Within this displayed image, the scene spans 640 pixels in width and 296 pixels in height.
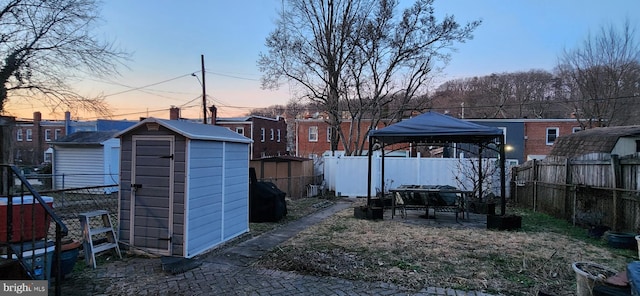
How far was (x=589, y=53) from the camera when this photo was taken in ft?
79.6

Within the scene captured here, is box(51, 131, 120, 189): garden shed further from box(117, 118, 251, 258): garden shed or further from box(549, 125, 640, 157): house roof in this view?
box(549, 125, 640, 157): house roof

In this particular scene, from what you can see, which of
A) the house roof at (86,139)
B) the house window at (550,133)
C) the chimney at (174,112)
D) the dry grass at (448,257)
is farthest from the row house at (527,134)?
the dry grass at (448,257)

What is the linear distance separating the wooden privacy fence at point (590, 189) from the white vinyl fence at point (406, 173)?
2.22 meters

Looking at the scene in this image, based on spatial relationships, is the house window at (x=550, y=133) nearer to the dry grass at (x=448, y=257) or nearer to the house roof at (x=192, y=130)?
the dry grass at (x=448, y=257)

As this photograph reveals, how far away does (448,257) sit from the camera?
18.1ft

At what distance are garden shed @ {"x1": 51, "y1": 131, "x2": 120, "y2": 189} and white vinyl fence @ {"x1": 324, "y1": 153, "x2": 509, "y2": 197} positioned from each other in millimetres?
10635

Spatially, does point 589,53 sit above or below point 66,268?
above

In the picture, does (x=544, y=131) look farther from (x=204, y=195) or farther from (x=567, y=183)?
(x=204, y=195)

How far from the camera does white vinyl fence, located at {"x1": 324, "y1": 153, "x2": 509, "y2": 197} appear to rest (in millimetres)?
13297

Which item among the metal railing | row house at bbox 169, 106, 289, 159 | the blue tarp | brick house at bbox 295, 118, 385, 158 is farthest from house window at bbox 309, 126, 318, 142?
the metal railing

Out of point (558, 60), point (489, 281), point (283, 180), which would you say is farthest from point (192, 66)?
point (558, 60)

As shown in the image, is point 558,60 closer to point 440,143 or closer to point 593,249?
point 440,143

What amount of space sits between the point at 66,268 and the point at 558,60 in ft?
103

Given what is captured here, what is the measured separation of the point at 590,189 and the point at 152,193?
9.02 metres
